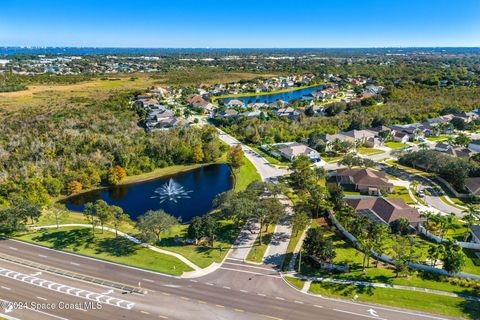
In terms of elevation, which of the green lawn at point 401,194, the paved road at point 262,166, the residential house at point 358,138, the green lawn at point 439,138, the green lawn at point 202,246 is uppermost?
the residential house at point 358,138

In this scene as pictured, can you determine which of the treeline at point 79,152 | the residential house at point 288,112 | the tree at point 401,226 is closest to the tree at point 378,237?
the tree at point 401,226

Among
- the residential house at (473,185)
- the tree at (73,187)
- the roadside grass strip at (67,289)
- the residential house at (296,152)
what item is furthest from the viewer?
the residential house at (296,152)

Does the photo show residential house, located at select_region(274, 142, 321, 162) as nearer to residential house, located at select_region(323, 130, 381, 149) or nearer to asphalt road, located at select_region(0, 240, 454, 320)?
residential house, located at select_region(323, 130, 381, 149)

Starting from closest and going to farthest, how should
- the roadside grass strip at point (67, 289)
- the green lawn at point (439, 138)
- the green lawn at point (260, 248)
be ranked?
1. the roadside grass strip at point (67, 289)
2. the green lawn at point (260, 248)
3. the green lawn at point (439, 138)

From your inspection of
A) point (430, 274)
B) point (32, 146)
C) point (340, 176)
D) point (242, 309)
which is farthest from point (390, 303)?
point (32, 146)

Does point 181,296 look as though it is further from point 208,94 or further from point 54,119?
point 208,94

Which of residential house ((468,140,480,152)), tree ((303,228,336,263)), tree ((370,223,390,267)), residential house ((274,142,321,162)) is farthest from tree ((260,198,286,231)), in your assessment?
residential house ((468,140,480,152))

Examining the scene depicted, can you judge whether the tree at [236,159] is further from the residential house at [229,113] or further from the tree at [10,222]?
the residential house at [229,113]
